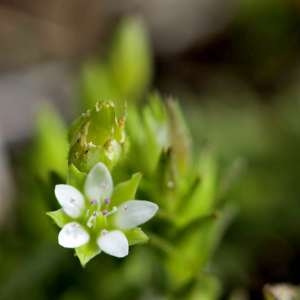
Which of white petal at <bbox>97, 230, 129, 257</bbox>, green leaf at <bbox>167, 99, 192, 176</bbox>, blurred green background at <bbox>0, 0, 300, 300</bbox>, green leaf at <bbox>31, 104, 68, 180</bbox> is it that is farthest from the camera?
green leaf at <bbox>31, 104, 68, 180</bbox>

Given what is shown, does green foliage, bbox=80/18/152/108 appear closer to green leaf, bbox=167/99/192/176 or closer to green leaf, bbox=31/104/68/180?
green leaf, bbox=31/104/68/180

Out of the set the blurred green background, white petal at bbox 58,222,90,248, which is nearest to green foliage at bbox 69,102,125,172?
white petal at bbox 58,222,90,248

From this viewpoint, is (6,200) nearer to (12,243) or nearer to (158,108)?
(12,243)

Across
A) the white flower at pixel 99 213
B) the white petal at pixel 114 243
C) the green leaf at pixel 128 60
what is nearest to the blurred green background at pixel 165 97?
the green leaf at pixel 128 60

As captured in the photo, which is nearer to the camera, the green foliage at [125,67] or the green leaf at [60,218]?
the green leaf at [60,218]

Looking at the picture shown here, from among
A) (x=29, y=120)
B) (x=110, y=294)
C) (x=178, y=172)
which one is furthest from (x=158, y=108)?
(x=29, y=120)

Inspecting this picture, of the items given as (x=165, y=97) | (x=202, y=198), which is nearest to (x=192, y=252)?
(x=202, y=198)

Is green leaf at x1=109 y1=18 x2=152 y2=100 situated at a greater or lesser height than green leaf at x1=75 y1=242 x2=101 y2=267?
greater

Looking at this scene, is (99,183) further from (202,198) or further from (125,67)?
(125,67)

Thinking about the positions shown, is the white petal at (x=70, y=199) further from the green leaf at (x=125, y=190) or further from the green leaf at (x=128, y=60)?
the green leaf at (x=128, y=60)
